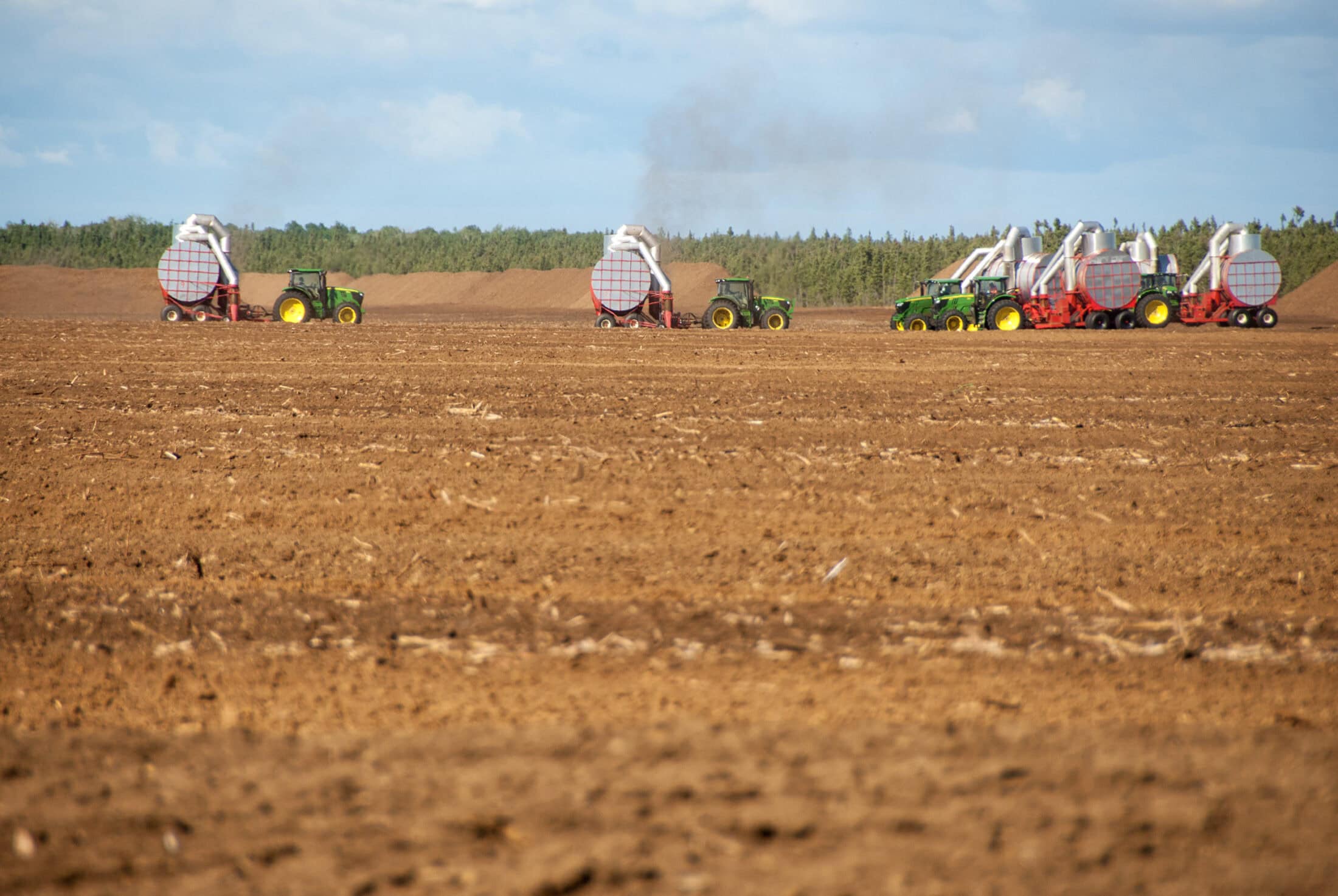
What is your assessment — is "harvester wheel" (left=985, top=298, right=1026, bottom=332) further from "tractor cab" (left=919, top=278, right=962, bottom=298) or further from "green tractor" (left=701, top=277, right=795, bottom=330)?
"green tractor" (left=701, top=277, right=795, bottom=330)

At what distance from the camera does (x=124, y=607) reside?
5.62 meters

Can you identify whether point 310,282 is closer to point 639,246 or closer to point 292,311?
point 292,311

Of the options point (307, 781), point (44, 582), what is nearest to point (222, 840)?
point (307, 781)

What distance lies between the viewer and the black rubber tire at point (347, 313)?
3095 centimetres

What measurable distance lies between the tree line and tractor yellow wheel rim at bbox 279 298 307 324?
35.1 meters

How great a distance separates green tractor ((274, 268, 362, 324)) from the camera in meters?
30.5

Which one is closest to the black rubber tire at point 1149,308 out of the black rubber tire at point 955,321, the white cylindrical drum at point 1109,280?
the white cylindrical drum at point 1109,280

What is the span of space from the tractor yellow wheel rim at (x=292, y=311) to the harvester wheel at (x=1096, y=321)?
850 inches

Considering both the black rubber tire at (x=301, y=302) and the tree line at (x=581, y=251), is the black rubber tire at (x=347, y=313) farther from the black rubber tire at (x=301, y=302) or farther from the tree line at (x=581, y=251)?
the tree line at (x=581, y=251)

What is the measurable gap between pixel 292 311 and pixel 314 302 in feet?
2.20

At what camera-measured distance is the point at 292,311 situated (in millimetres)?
30500

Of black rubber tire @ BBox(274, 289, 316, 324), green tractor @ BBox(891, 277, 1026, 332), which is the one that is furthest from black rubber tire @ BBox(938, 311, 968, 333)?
black rubber tire @ BBox(274, 289, 316, 324)

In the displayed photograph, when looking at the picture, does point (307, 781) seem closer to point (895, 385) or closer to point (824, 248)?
point (895, 385)

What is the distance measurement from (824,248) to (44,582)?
79163mm
